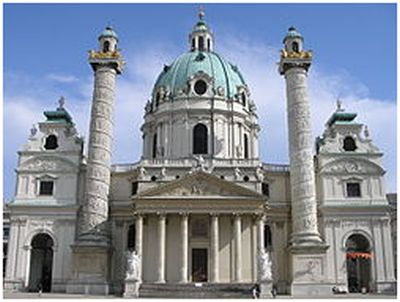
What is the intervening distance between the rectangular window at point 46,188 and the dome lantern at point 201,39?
21604 mm

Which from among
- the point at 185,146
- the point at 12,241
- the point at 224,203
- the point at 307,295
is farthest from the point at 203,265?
the point at 12,241

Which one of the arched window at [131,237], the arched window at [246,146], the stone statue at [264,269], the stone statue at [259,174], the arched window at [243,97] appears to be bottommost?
the stone statue at [264,269]

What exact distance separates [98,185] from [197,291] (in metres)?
11.4

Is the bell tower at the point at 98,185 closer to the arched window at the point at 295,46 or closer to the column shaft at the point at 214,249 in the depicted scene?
the column shaft at the point at 214,249

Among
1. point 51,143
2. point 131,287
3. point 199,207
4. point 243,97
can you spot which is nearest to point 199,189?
point 199,207

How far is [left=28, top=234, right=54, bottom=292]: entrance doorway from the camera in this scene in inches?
1812

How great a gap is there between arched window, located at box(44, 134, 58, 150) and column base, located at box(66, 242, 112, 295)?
11.4 metres

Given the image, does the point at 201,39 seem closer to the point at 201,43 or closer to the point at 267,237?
the point at 201,43

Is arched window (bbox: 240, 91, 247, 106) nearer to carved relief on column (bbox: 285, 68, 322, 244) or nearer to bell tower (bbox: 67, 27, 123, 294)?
carved relief on column (bbox: 285, 68, 322, 244)

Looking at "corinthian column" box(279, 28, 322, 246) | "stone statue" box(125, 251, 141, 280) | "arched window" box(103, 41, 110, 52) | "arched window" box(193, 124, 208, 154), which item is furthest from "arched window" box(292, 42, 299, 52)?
"stone statue" box(125, 251, 141, 280)

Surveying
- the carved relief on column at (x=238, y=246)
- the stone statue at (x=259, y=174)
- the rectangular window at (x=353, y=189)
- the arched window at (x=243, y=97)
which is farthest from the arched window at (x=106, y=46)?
the rectangular window at (x=353, y=189)

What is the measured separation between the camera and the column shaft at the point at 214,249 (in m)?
40.8

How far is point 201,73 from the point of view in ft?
171

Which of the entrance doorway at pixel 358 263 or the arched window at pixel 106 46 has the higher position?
the arched window at pixel 106 46
